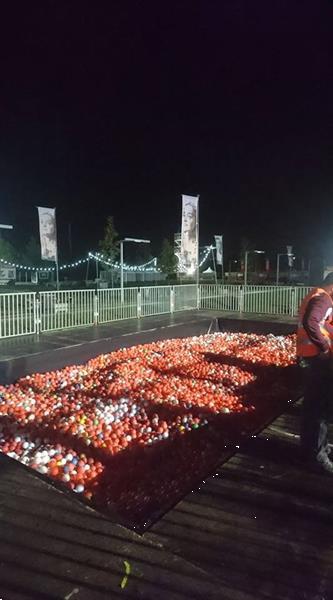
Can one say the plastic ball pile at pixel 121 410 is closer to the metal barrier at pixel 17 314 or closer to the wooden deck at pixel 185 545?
the wooden deck at pixel 185 545

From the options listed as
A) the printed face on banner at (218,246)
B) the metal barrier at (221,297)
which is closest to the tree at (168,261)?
the printed face on banner at (218,246)

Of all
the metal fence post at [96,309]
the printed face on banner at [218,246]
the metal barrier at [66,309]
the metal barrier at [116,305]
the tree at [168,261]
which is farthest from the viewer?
the tree at [168,261]

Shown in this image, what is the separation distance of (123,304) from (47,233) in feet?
24.8

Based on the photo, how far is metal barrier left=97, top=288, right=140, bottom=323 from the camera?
35.8 ft

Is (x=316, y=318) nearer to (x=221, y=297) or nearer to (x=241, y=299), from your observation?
(x=241, y=299)

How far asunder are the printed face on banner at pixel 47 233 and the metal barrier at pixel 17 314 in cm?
870

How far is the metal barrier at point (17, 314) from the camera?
8.50 meters

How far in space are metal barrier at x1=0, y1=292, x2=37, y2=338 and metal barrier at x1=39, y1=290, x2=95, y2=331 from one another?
8.1 inches

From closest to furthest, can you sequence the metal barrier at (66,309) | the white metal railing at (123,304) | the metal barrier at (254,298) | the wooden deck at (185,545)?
the wooden deck at (185,545), the white metal railing at (123,304), the metal barrier at (66,309), the metal barrier at (254,298)

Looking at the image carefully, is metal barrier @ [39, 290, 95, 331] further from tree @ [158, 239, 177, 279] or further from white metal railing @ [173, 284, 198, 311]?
tree @ [158, 239, 177, 279]

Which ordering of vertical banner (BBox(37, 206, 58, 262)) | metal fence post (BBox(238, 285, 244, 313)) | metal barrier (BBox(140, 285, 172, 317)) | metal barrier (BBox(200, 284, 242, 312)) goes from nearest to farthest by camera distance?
1. metal barrier (BBox(140, 285, 172, 317))
2. metal fence post (BBox(238, 285, 244, 313))
3. metal barrier (BBox(200, 284, 242, 312))
4. vertical banner (BBox(37, 206, 58, 262))

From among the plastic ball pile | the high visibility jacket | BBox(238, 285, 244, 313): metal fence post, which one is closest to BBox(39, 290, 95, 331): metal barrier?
the plastic ball pile

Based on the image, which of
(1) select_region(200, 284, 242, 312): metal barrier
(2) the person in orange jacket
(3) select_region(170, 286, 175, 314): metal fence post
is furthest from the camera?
(1) select_region(200, 284, 242, 312): metal barrier

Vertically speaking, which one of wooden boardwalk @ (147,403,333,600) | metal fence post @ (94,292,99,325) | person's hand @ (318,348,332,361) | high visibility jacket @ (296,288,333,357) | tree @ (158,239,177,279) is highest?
tree @ (158,239,177,279)
